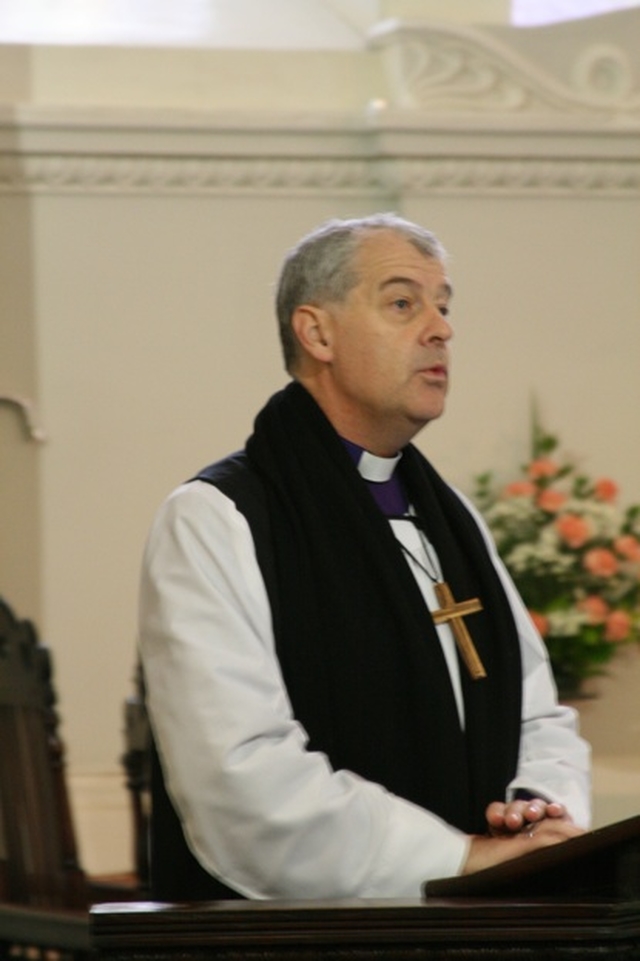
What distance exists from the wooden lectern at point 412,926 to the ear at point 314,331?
4.08 feet

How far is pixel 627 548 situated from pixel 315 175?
154 cm

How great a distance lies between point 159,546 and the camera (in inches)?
126

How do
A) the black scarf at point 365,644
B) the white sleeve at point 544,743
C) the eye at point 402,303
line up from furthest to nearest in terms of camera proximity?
the eye at point 402,303, the white sleeve at point 544,743, the black scarf at point 365,644

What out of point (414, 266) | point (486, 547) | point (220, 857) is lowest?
point (220, 857)

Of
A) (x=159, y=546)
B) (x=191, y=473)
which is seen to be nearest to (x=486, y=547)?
(x=159, y=546)

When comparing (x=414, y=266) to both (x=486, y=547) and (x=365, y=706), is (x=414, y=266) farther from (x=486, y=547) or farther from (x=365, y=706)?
(x=365, y=706)

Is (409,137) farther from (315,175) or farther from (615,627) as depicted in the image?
(615,627)

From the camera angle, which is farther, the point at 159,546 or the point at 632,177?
the point at 632,177

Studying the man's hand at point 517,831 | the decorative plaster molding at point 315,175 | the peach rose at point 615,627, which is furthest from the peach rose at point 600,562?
the man's hand at point 517,831

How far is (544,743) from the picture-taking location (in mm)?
3439

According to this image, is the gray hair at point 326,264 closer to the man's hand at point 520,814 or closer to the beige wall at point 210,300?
the man's hand at point 520,814

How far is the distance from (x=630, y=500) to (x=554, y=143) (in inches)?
45.2

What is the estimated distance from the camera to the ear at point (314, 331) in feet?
11.3

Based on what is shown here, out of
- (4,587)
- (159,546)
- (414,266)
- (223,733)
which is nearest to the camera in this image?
(223,733)
